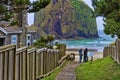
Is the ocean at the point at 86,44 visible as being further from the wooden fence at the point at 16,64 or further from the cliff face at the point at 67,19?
the wooden fence at the point at 16,64

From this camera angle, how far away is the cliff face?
347 feet

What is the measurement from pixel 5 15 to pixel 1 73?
9431 millimetres

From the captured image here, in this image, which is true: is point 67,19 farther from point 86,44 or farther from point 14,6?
point 14,6

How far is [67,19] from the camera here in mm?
111312

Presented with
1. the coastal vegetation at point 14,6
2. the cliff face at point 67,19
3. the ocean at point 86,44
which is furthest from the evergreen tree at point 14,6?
the cliff face at point 67,19

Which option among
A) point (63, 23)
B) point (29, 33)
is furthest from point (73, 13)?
point (29, 33)

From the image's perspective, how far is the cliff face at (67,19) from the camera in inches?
4158

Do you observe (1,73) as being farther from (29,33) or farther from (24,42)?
(29,33)

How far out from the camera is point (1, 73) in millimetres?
7297

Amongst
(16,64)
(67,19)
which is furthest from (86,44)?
(16,64)

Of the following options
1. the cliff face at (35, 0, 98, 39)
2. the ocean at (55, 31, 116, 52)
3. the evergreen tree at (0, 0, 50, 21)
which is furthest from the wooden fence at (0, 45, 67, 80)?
the cliff face at (35, 0, 98, 39)

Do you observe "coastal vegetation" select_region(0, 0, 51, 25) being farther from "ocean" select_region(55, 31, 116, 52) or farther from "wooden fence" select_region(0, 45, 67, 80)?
"ocean" select_region(55, 31, 116, 52)

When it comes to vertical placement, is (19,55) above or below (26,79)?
above

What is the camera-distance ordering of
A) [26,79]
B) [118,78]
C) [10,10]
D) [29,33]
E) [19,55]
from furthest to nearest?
[29,33], [10,10], [118,78], [26,79], [19,55]
